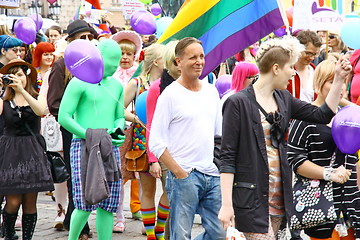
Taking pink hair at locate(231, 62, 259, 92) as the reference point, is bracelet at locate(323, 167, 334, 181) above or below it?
below

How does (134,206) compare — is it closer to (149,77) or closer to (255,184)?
(149,77)

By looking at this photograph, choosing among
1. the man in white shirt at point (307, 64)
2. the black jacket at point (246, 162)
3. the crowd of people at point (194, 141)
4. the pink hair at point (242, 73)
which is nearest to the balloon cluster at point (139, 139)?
the crowd of people at point (194, 141)

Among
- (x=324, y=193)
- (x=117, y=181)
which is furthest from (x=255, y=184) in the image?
(x=117, y=181)

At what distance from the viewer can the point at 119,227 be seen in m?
8.32

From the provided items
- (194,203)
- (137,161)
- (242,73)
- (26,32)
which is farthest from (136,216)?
(26,32)

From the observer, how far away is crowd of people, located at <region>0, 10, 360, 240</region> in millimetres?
5031

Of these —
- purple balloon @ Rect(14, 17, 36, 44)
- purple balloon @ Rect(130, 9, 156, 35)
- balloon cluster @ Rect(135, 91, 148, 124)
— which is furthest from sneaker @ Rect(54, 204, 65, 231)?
purple balloon @ Rect(130, 9, 156, 35)

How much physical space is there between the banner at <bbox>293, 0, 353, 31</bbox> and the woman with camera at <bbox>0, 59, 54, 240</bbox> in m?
3.01

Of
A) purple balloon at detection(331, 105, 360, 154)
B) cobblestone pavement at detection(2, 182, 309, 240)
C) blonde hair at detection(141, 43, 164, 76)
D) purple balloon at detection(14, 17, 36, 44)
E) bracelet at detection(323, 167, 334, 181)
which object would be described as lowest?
cobblestone pavement at detection(2, 182, 309, 240)

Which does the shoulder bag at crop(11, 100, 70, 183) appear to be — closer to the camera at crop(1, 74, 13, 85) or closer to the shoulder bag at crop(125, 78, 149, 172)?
the camera at crop(1, 74, 13, 85)

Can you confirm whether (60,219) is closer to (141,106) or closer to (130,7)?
(141,106)

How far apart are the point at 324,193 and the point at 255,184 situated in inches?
38.2

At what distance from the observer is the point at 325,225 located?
18.9ft

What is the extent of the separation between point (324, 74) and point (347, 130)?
0.53 metres
